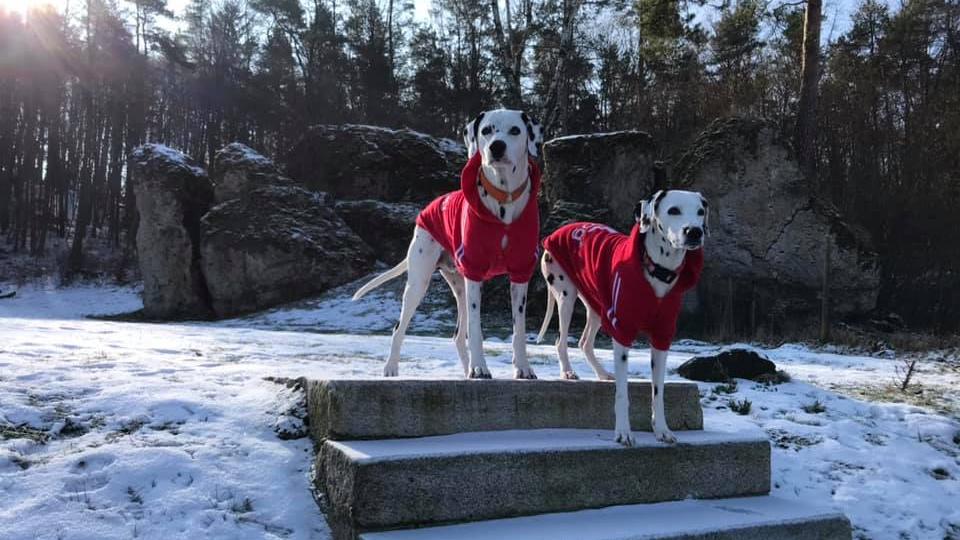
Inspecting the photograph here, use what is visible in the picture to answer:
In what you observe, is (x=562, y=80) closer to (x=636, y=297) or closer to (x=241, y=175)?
(x=241, y=175)

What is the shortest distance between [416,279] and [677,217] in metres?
1.81

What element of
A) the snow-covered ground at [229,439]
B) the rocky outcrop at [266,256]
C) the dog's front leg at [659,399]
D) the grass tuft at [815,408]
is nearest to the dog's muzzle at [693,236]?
the dog's front leg at [659,399]

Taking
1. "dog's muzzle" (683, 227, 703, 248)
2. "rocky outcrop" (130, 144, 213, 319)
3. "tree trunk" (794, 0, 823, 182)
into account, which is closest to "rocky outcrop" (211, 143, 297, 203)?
"rocky outcrop" (130, 144, 213, 319)

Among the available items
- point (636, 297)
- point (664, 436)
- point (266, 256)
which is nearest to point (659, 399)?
point (664, 436)

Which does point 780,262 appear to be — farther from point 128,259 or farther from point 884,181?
point 128,259

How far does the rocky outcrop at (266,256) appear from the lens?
1703 centimetres

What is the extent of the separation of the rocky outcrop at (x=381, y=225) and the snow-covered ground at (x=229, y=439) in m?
12.1

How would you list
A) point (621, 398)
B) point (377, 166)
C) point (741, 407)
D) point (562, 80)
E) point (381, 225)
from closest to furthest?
point (621, 398)
point (741, 407)
point (381, 225)
point (562, 80)
point (377, 166)

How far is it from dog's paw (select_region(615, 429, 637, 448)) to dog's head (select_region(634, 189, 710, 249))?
3.63 feet

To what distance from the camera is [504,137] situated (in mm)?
4188

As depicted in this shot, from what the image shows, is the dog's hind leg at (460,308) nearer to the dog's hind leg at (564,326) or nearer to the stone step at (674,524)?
the dog's hind leg at (564,326)

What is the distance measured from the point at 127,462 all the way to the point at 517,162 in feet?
9.06

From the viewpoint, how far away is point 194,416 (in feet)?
14.3

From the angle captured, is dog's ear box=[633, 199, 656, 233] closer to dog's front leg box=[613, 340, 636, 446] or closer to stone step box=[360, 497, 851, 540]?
dog's front leg box=[613, 340, 636, 446]
